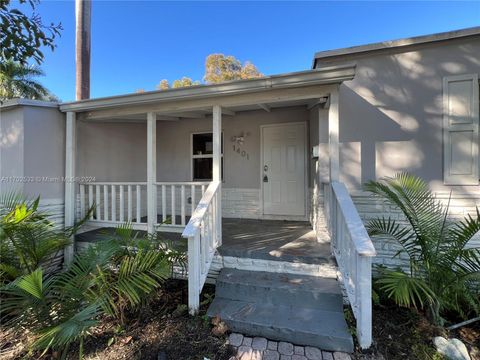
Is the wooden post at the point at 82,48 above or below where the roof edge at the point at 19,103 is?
above

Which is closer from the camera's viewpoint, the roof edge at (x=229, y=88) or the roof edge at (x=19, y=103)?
the roof edge at (x=229, y=88)

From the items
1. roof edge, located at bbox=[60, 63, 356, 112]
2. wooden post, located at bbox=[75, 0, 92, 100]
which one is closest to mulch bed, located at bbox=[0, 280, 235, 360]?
roof edge, located at bbox=[60, 63, 356, 112]

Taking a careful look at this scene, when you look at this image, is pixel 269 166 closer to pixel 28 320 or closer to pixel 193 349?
pixel 193 349

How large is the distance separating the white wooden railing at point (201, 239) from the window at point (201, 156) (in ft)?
8.34

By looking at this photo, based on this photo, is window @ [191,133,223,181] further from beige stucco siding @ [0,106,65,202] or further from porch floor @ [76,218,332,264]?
beige stucco siding @ [0,106,65,202]

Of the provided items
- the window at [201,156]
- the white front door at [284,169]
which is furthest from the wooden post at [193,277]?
the window at [201,156]

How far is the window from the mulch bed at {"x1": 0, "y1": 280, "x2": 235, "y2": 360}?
11.3 ft

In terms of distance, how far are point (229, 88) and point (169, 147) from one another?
3.32m

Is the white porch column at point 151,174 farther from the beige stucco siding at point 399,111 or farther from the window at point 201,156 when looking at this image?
the beige stucco siding at point 399,111

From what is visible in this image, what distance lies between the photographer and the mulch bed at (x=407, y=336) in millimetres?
2324

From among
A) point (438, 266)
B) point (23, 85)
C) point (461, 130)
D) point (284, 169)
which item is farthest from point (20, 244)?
point (23, 85)

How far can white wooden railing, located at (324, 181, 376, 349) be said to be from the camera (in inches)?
91.1

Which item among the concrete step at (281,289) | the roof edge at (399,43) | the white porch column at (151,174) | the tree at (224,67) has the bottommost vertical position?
the concrete step at (281,289)

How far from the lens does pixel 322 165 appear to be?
3984 mm
